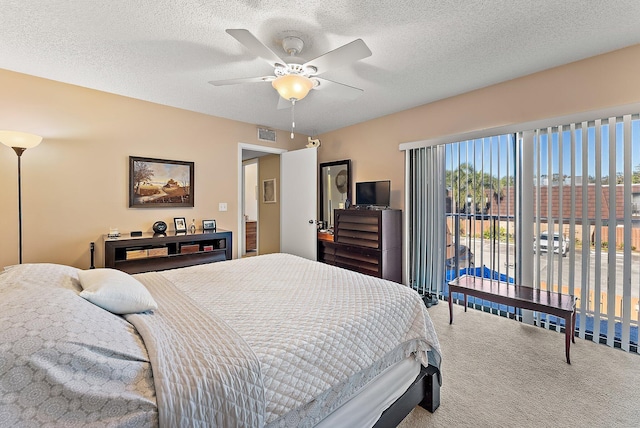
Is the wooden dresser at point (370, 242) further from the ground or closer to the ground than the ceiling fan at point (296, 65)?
closer to the ground

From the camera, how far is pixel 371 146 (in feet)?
14.2

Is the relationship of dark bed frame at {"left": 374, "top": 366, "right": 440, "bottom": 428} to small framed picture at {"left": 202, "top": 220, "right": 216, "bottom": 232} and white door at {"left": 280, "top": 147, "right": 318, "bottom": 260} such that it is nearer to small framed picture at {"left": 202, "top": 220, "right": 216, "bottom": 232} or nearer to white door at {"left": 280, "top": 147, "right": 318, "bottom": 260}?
white door at {"left": 280, "top": 147, "right": 318, "bottom": 260}

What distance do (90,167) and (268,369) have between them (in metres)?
3.37

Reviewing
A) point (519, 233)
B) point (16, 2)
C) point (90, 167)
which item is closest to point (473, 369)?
point (519, 233)

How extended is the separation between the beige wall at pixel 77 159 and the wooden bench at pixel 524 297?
348 cm

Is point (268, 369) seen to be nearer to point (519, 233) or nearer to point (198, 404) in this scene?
point (198, 404)

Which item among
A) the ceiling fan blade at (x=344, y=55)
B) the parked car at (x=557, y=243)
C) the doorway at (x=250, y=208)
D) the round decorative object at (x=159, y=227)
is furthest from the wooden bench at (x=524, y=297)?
the doorway at (x=250, y=208)

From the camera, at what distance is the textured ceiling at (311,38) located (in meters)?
1.84

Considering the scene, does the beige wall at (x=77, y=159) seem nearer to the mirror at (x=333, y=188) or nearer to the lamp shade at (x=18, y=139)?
the lamp shade at (x=18, y=139)

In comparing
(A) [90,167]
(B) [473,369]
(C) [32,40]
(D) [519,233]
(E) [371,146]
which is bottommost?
(B) [473,369]

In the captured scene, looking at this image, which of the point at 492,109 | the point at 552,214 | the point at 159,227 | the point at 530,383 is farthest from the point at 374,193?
the point at 159,227

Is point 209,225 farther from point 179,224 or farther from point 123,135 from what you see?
point 123,135

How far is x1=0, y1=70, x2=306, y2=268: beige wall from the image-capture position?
2746mm

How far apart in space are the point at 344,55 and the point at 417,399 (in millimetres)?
2202
